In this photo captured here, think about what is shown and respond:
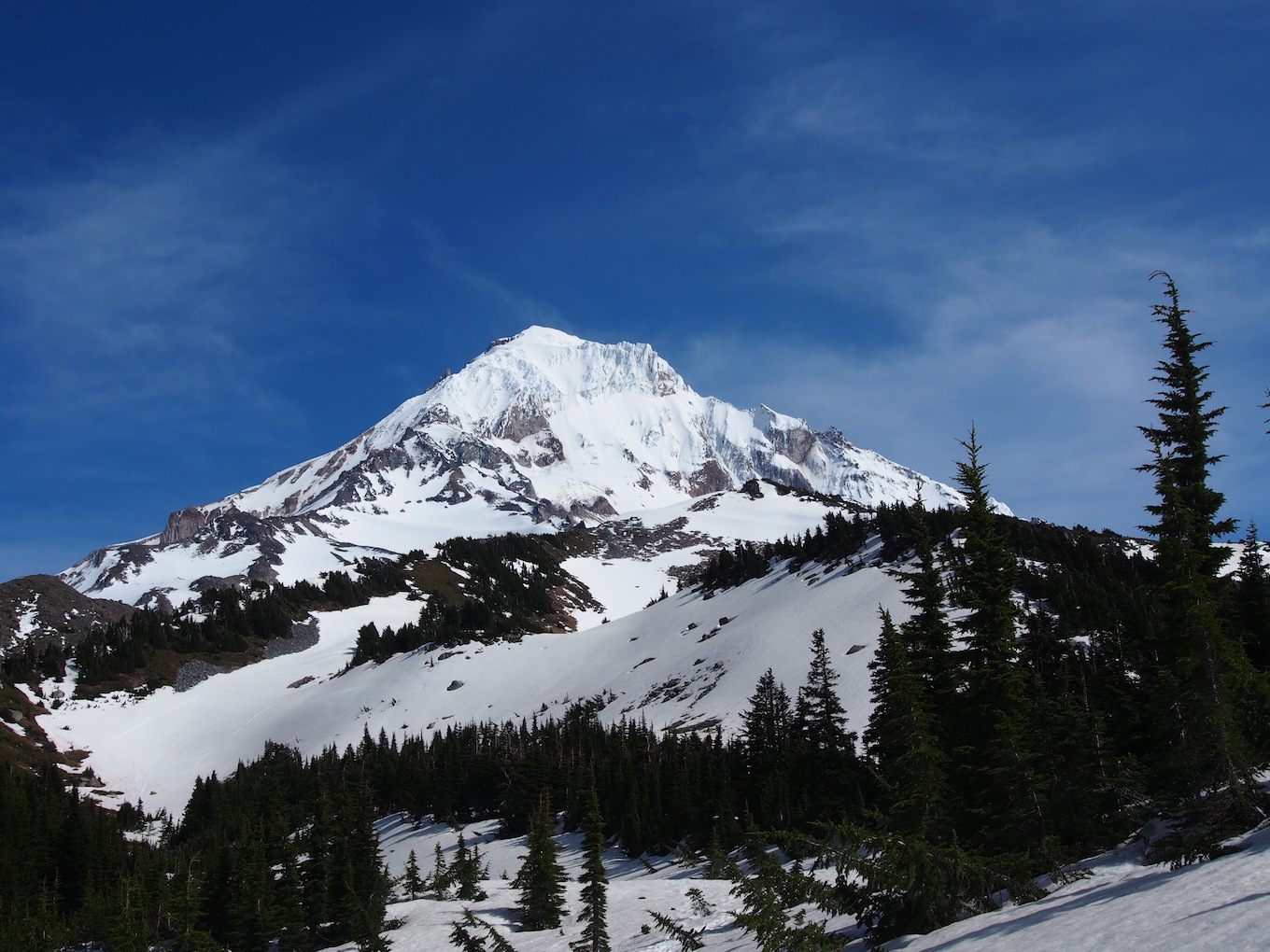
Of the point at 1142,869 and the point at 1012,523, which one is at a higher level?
the point at 1012,523

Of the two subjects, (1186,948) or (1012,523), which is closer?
(1186,948)

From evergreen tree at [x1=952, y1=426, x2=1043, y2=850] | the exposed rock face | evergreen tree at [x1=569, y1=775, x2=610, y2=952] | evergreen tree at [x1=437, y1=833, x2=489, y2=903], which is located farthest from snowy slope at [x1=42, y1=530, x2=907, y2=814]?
evergreen tree at [x1=952, y1=426, x2=1043, y2=850]

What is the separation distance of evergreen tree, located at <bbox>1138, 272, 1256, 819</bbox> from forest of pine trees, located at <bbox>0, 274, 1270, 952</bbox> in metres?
0.07

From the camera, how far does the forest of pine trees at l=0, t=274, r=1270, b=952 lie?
64.3ft

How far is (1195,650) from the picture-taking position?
21.6m

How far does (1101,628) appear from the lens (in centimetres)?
7881

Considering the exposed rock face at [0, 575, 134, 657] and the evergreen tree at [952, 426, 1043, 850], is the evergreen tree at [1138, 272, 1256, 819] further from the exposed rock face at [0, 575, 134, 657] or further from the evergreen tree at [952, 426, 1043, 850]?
the exposed rock face at [0, 575, 134, 657]

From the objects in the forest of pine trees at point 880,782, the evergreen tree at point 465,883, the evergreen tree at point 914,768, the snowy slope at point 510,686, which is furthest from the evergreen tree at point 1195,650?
the snowy slope at point 510,686

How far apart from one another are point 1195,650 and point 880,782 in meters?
12.1

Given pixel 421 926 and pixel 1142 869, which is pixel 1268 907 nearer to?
pixel 1142 869

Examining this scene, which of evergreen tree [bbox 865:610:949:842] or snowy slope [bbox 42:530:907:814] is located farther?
snowy slope [bbox 42:530:907:814]

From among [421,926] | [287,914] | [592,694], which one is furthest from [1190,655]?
[592,694]

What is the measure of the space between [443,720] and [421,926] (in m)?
90.4

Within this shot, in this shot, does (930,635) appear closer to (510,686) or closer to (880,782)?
(880,782)
